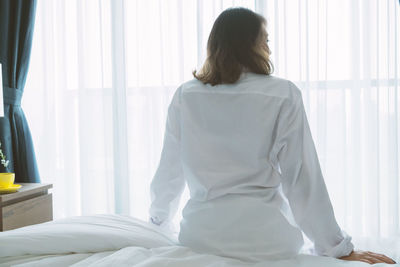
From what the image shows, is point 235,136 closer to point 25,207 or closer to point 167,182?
point 167,182

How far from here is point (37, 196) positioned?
220 cm

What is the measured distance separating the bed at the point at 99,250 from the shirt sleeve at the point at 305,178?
0.13 m

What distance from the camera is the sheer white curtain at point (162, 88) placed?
7.64 ft

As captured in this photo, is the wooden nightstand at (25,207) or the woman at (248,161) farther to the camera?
the wooden nightstand at (25,207)

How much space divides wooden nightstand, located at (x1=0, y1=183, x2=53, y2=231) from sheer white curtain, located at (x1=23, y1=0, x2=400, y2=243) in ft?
1.65

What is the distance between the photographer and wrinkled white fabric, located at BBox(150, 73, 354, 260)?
104 cm

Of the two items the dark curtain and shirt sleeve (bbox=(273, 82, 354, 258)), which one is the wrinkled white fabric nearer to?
shirt sleeve (bbox=(273, 82, 354, 258))

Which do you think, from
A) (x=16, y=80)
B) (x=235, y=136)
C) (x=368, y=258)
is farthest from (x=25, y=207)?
(x=368, y=258)

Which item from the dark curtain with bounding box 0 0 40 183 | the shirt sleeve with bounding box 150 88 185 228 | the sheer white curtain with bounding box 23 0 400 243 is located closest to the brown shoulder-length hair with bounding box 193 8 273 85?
the shirt sleeve with bounding box 150 88 185 228

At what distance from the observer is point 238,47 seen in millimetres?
1169

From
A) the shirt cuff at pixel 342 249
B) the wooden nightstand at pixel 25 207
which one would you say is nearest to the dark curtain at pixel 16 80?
the wooden nightstand at pixel 25 207

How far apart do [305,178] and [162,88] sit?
1621mm

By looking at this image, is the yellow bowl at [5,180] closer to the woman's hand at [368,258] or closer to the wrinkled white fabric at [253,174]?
the wrinkled white fabric at [253,174]

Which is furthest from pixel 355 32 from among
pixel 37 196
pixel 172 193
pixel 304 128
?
pixel 37 196
